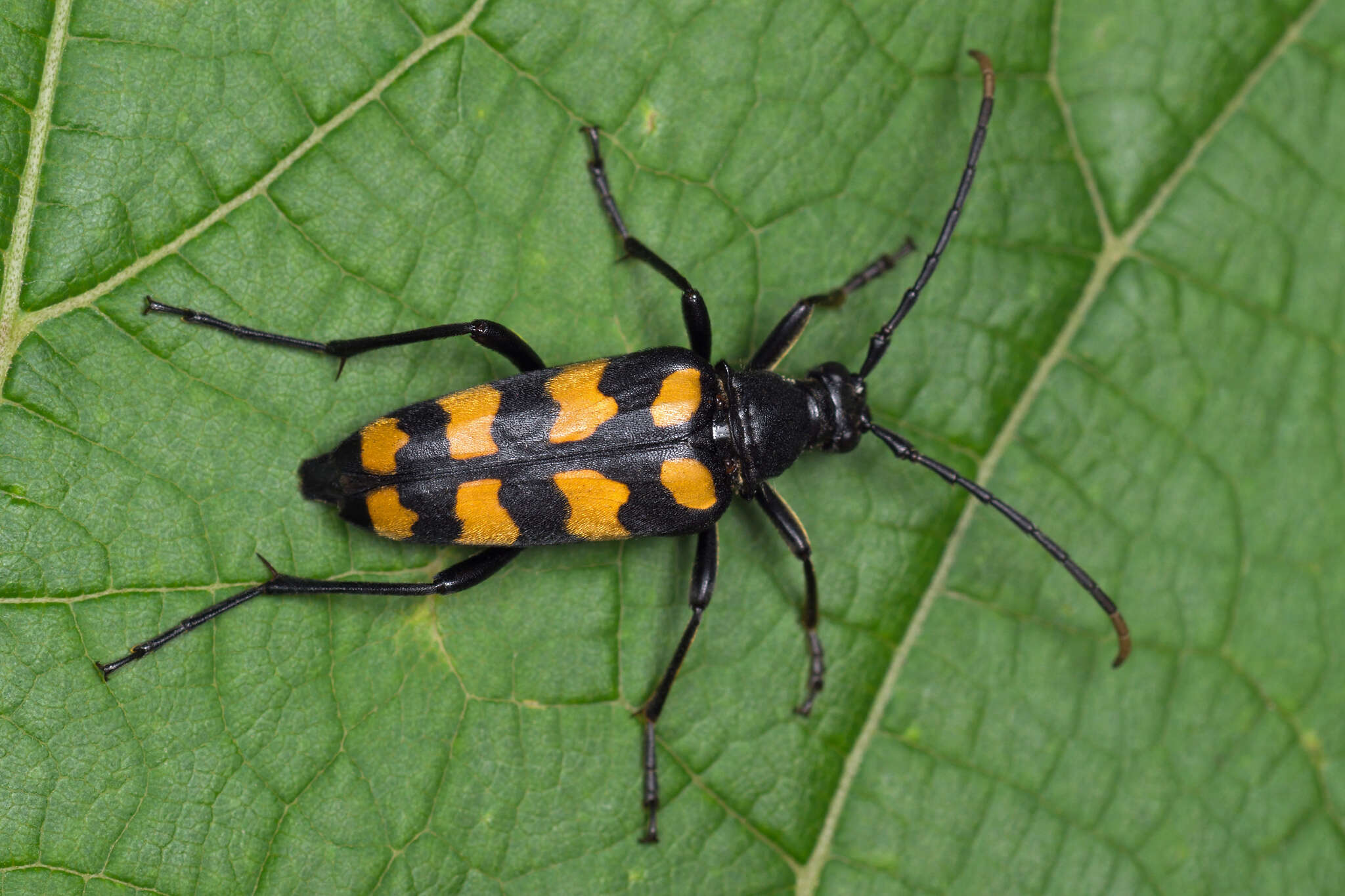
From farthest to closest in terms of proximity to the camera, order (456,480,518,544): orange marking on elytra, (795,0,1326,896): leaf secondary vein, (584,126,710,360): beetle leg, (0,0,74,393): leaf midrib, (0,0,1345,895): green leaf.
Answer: (795,0,1326,896): leaf secondary vein < (584,126,710,360): beetle leg < (456,480,518,544): orange marking on elytra < (0,0,1345,895): green leaf < (0,0,74,393): leaf midrib

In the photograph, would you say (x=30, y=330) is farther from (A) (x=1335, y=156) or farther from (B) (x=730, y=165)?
(A) (x=1335, y=156)

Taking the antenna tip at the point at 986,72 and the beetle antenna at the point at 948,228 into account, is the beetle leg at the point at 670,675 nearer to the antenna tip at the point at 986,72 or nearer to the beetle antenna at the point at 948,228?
the beetle antenna at the point at 948,228

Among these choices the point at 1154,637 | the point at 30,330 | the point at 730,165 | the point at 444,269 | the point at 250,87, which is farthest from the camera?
the point at 1154,637

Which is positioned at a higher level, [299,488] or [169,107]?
[169,107]

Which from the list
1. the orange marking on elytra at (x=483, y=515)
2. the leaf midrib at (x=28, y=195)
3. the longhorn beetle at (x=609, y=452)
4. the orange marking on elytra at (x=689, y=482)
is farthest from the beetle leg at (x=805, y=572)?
the leaf midrib at (x=28, y=195)

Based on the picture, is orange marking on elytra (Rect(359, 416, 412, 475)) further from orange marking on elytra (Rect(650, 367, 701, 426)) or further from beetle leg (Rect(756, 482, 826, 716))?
beetle leg (Rect(756, 482, 826, 716))

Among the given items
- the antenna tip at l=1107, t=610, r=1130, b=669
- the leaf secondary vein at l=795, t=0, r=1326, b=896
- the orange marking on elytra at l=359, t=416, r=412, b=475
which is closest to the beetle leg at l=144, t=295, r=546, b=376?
the orange marking on elytra at l=359, t=416, r=412, b=475

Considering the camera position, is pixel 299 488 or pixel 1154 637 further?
pixel 1154 637

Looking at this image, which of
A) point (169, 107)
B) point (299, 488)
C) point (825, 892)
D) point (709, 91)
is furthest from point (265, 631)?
point (709, 91)
